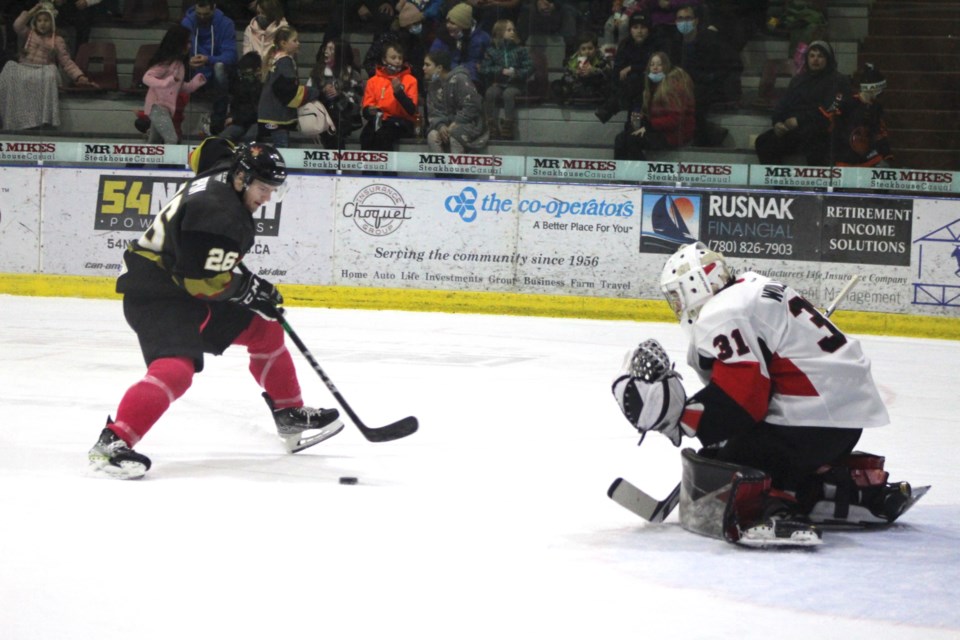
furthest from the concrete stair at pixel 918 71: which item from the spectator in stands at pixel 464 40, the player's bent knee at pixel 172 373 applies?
the player's bent knee at pixel 172 373

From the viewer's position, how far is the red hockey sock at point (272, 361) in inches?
178

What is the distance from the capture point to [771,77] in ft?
30.9

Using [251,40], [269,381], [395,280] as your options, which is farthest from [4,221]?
[269,381]

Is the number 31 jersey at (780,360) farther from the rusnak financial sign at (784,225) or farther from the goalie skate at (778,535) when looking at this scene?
the rusnak financial sign at (784,225)

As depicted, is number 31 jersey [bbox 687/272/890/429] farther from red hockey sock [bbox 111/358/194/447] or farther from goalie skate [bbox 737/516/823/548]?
red hockey sock [bbox 111/358/194/447]

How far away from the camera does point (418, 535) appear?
3.44m

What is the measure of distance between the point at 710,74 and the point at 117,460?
658 cm

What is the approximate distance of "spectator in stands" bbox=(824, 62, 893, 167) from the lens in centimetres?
915

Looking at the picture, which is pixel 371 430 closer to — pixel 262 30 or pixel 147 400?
pixel 147 400

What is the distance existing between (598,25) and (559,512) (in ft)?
22.4

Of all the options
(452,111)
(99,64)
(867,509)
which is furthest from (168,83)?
(867,509)

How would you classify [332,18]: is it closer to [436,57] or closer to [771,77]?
[436,57]

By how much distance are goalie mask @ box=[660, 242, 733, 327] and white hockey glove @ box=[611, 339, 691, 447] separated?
0.55ft

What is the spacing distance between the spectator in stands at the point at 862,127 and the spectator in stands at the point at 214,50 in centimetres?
477
